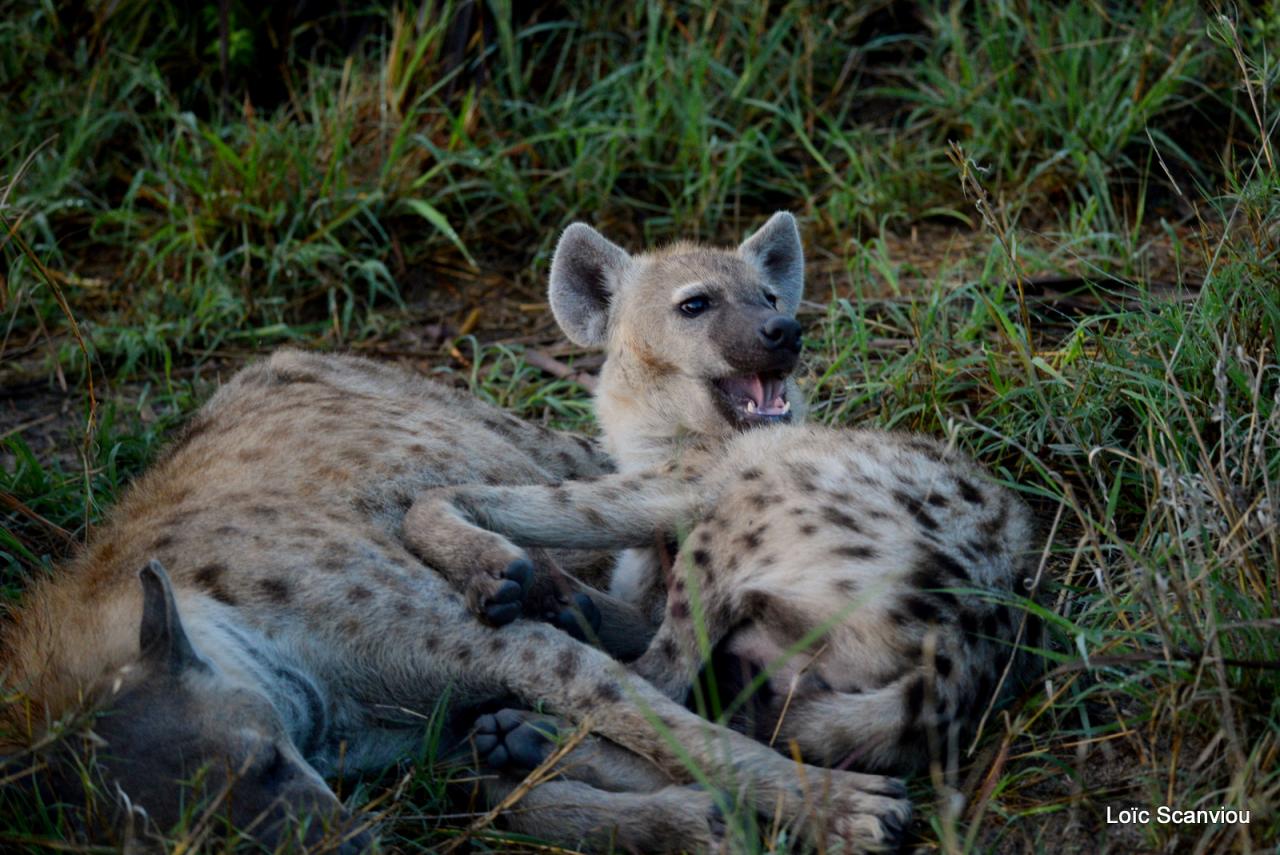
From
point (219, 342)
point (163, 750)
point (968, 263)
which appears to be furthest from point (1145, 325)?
point (219, 342)

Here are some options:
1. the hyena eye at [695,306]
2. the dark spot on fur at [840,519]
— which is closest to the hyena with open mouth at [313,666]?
the dark spot on fur at [840,519]

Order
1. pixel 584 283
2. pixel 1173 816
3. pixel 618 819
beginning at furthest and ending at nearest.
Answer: pixel 584 283 < pixel 618 819 < pixel 1173 816

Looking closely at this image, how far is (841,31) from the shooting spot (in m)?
5.10

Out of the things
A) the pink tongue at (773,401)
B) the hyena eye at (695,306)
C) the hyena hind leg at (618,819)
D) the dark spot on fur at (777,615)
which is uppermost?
the hyena eye at (695,306)

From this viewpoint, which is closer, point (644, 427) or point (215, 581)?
point (215, 581)

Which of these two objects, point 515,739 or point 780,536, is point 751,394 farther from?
point 515,739

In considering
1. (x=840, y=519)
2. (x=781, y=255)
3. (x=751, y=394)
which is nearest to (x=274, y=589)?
(x=840, y=519)

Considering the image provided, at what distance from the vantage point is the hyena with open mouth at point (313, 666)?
221cm

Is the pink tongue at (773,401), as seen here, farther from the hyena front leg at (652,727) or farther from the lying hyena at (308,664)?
the hyena front leg at (652,727)

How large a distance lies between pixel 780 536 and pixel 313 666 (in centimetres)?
87

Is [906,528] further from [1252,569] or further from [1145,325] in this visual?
[1145,325]

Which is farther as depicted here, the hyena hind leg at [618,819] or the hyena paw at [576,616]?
the hyena paw at [576,616]

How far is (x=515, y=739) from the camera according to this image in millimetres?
2488

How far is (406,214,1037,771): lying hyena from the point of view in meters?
2.39
